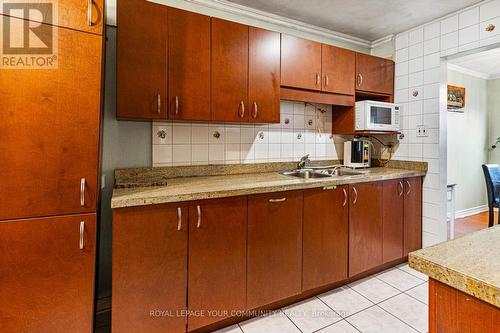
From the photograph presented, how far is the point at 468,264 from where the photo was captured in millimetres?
611

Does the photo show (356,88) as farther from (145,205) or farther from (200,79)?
(145,205)

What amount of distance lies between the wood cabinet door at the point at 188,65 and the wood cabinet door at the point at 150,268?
714mm

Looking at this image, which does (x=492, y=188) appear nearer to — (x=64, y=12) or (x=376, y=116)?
(x=376, y=116)

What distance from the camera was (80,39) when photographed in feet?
4.07

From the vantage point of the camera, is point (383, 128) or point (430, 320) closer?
point (430, 320)

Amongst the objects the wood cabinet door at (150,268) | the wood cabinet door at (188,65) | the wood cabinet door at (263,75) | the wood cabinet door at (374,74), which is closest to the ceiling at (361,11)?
the wood cabinet door at (374,74)

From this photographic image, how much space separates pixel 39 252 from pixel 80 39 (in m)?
1.02

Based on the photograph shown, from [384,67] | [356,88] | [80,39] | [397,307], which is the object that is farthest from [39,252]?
[384,67]

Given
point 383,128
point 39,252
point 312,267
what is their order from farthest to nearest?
point 383,128 < point 312,267 < point 39,252

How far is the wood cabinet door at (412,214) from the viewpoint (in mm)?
2547

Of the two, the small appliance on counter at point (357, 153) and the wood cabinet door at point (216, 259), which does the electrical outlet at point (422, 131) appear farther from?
the wood cabinet door at point (216, 259)

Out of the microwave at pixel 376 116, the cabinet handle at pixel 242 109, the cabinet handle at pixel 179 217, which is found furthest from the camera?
the microwave at pixel 376 116

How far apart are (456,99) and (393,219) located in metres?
3.03

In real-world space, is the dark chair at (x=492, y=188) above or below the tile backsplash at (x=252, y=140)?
below
